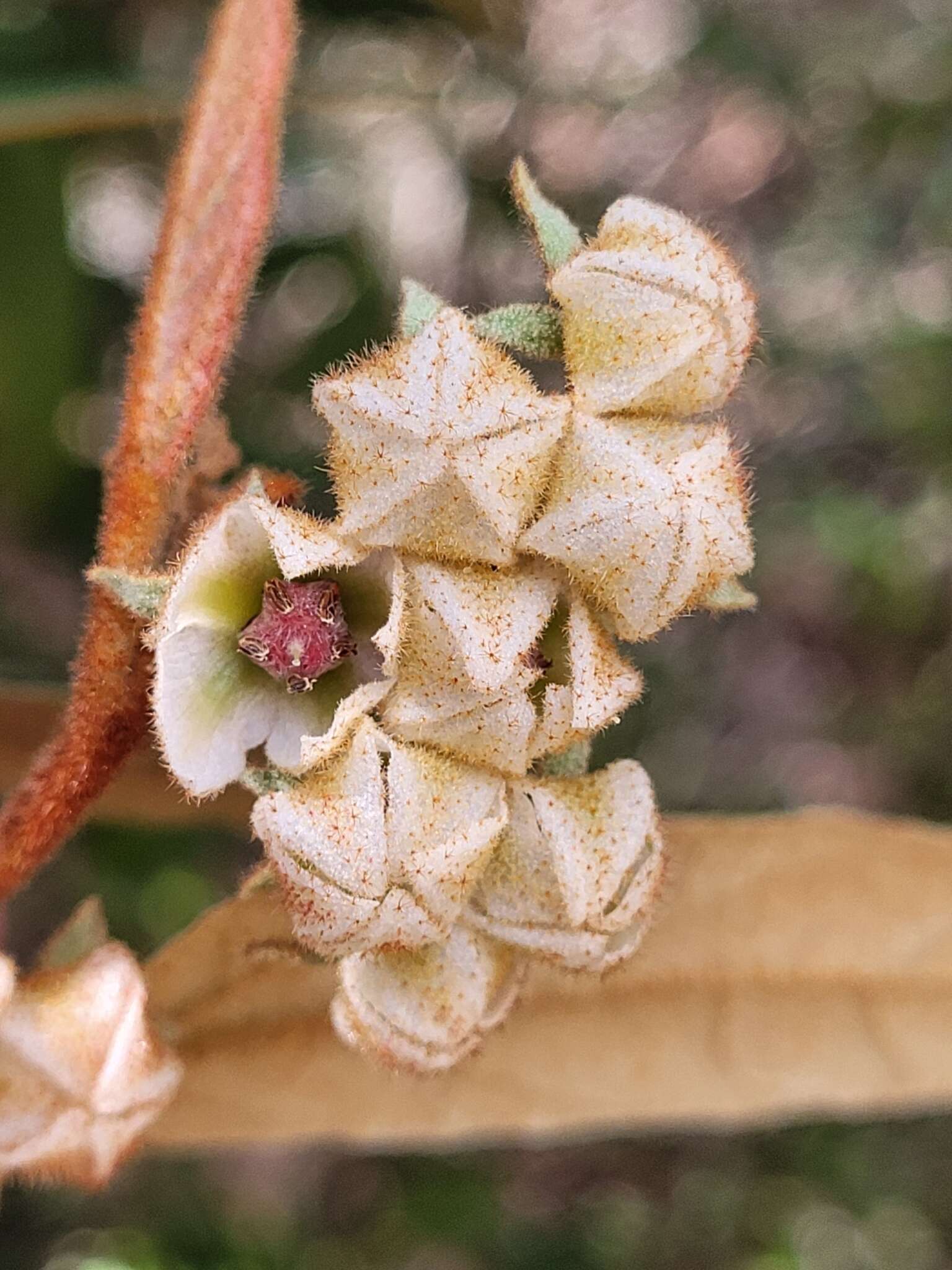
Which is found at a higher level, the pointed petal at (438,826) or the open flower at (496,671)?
the open flower at (496,671)

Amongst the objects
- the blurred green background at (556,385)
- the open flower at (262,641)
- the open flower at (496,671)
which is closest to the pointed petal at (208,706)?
the open flower at (262,641)

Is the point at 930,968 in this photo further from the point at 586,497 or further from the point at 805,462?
the point at 805,462

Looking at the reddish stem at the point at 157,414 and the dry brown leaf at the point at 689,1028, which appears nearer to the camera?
the reddish stem at the point at 157,414

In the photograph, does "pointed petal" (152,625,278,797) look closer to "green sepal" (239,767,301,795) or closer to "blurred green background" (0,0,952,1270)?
"green sepal" (239,767,301,795)

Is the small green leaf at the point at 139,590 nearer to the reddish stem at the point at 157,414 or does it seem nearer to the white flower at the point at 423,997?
the reddish stem at the point at 157,414

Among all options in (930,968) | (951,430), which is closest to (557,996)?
(930,968)

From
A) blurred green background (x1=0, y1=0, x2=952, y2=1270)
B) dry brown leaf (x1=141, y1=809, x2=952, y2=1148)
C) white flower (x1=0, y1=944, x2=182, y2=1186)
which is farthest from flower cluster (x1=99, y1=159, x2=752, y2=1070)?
blurred green background (x1=0, y1=0, x2=952, y2=1270)

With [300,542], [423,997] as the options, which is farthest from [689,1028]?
[300,542]
